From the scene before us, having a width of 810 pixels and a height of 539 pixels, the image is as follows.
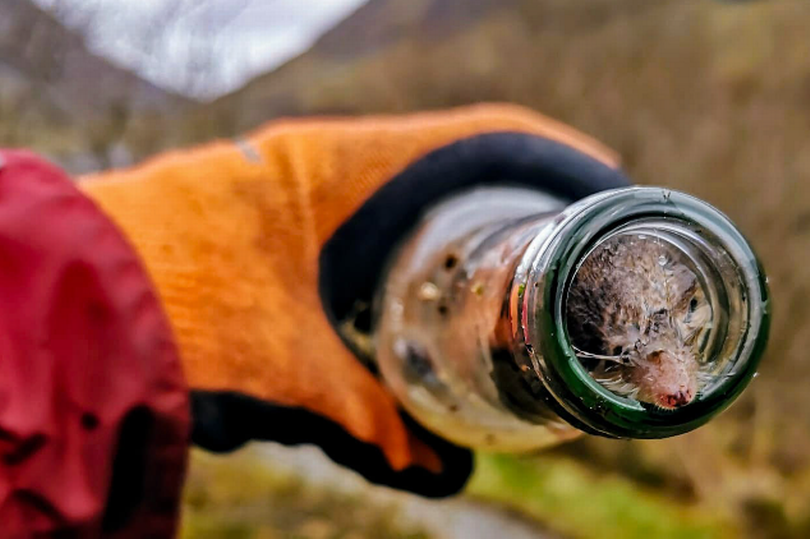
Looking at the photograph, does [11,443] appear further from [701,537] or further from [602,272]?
[701,537]

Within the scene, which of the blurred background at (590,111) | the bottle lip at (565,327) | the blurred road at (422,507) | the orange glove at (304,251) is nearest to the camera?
the bottle lip at (565,327)

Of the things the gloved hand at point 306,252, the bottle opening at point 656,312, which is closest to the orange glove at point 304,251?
the gloved hand at point 306,252

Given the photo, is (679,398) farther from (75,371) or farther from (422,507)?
(422,507)

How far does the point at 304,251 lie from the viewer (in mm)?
284

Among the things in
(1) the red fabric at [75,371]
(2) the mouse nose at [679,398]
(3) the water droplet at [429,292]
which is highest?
(2) the mouse nose at [679,398]

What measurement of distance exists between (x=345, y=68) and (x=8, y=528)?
98 cm

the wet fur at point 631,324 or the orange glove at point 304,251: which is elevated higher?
the wet fur at point 631,324

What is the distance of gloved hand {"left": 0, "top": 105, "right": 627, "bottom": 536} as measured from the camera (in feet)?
0.87

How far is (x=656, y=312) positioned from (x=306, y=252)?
0.50 feet

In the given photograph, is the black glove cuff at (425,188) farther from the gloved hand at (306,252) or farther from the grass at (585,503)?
the grass at (585,503)

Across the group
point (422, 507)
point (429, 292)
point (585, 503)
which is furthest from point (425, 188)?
point (585, 503)

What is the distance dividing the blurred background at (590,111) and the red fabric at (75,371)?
0.41m

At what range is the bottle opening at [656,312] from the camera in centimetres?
16

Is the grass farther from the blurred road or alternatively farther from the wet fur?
the wet fur
